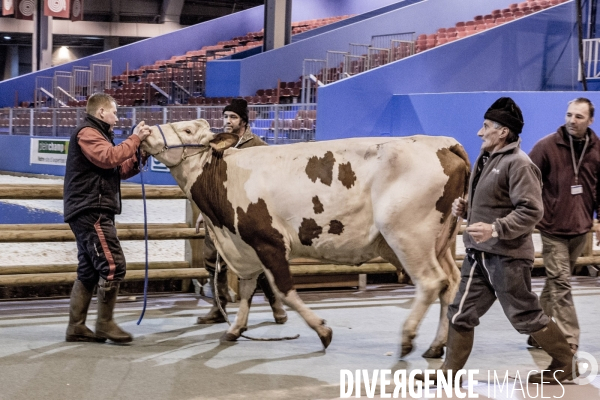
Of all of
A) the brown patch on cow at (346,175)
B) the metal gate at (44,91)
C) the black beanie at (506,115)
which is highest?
the metal gate at (44,91)

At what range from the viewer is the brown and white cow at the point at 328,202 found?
17.6ft

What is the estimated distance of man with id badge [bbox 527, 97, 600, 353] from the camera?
17.8 feet

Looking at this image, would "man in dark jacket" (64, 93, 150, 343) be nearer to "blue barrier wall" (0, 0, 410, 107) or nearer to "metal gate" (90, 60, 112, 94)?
"metal gate" (90, 60, 112, 94)

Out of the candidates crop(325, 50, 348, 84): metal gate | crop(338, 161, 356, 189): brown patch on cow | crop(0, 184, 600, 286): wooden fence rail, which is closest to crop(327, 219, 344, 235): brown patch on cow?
crop(338, 161, 356, 189): brown patch on cow

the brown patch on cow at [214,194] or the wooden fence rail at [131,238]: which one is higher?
the brown patch on cow at [214,194]

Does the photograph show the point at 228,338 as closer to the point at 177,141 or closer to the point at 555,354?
the point at 177,141

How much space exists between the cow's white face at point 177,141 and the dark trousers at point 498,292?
2.16 m

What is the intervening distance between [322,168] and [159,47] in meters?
30.0

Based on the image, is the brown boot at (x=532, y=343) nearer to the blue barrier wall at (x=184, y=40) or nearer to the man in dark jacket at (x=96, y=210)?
the man in dark jacket at (x=96, y=210)

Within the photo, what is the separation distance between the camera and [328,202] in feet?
18.0

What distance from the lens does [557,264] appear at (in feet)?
17.9

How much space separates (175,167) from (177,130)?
268 millimetres

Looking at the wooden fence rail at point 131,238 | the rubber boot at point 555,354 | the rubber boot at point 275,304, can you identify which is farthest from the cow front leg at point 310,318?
the wooden fence rail at point 131,238

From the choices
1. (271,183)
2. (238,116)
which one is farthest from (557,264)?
(238,116)
